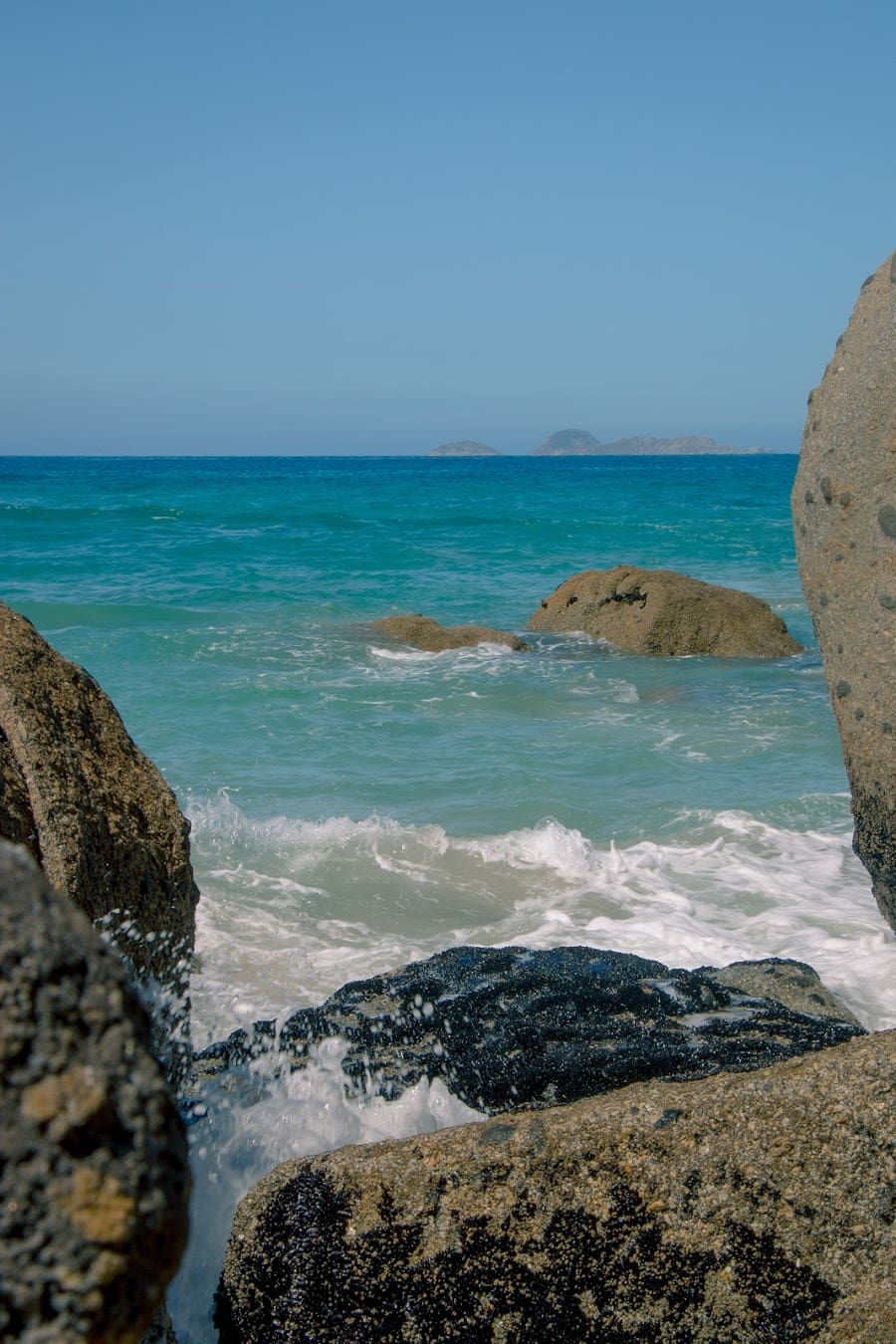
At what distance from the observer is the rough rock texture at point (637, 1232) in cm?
198

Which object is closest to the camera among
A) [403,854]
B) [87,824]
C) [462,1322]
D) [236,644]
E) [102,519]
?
[462,1322]

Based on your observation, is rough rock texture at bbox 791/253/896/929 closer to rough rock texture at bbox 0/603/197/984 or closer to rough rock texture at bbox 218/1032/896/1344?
rough rock texture at bbox 218/1032/896/1344

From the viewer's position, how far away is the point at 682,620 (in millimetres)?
12703

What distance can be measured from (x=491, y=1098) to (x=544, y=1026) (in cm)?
36

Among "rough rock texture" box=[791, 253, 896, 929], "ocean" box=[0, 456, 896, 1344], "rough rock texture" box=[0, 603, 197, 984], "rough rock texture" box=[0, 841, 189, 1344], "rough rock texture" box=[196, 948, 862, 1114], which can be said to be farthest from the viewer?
"ocean" box=[0, 456, 896, 1344]

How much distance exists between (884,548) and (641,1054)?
1669 millimetres

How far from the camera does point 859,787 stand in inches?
147

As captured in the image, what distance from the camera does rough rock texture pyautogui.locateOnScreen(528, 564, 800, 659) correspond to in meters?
12.6

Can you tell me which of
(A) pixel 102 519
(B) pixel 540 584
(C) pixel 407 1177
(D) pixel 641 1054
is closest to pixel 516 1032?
(D) pixel 641 1054

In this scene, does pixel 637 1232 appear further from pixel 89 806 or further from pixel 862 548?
pixel 862 548

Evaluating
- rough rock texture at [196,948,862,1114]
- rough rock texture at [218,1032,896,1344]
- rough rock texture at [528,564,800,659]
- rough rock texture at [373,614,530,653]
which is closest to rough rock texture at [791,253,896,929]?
rough rock texture at [196,948,862,1114]

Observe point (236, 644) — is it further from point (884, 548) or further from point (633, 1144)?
point (633, 1144)

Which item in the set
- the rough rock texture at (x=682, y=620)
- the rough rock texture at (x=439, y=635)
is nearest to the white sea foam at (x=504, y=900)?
the rough rock texture at (x=682, y=620)

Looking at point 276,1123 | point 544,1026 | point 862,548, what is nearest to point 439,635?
point 862,548
